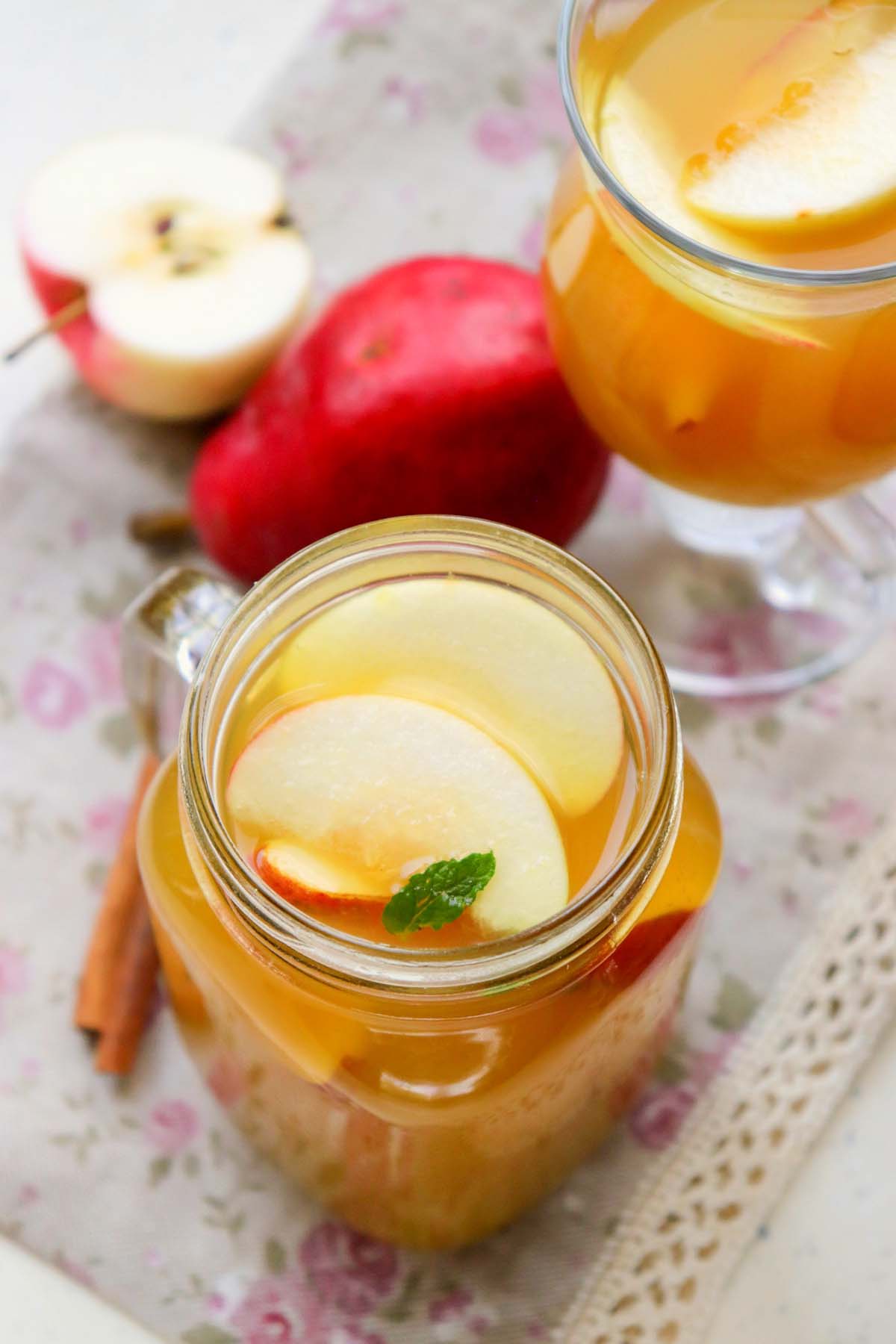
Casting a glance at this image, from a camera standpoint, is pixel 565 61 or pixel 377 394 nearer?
pixel 565 61

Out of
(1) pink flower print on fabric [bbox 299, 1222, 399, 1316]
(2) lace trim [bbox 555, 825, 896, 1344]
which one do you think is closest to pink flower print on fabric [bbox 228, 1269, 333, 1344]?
(1) pink flower print on fabric [bbox 299, 1222, 399, 1316]

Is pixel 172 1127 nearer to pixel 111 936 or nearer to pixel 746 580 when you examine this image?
pixel 111 936

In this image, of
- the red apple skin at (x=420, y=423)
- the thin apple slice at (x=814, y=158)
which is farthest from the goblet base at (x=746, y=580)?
the thin apple slice at (x=814, y=158)

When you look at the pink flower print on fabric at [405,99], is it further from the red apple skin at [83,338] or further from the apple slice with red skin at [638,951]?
the apple slice with red skin at [638,951]

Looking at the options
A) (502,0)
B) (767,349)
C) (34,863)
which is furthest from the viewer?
(502,0)

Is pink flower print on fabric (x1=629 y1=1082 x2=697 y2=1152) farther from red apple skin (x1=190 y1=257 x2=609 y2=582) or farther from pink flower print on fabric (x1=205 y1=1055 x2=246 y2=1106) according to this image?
red apple skin (x1=190 y1=257 x2=609 y2=582)

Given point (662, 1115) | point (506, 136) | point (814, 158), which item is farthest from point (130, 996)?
point (506, 136)

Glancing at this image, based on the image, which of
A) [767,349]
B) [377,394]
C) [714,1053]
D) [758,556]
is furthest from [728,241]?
[714,1053]

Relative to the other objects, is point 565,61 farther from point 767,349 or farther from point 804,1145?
point 804,1145
